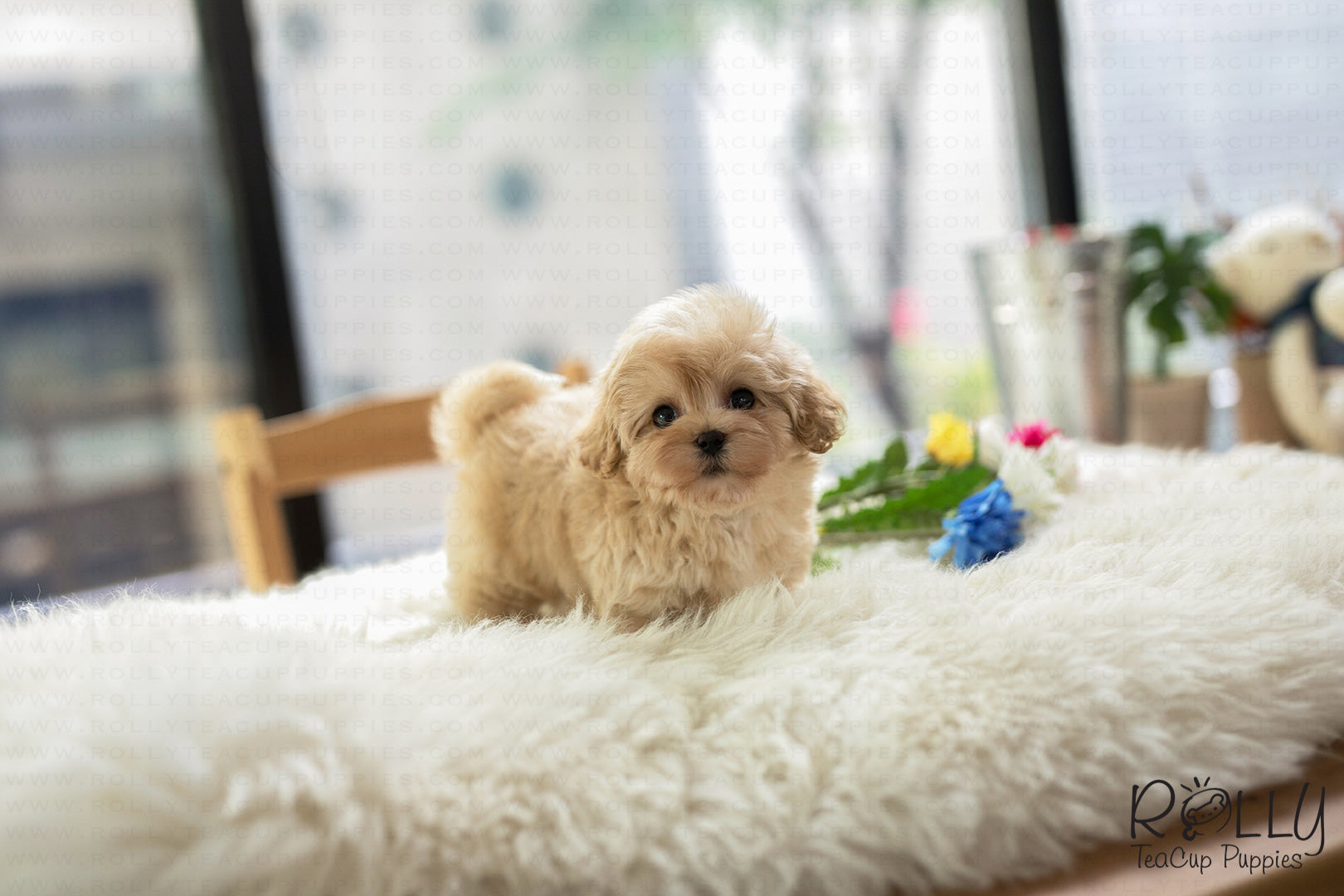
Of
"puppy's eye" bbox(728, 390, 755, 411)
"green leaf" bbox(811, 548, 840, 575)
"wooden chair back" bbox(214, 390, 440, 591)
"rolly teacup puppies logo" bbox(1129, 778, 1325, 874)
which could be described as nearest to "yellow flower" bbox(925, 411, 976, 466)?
"green leaf" bbox(811, 548, 840, 575)

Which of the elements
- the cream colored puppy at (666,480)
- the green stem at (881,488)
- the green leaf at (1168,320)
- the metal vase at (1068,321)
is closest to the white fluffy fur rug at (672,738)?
the cream colored puppy at (666,480)

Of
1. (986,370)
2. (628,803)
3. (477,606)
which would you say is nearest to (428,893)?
(628,803)

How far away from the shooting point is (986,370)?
3.65m

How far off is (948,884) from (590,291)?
2.60 m

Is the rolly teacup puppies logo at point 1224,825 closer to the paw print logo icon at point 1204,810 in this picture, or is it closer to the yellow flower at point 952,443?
the paw print logo icon at point 1204,810

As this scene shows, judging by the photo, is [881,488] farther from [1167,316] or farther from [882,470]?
[1167,316]

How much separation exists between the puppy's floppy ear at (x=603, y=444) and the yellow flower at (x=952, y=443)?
77 cm

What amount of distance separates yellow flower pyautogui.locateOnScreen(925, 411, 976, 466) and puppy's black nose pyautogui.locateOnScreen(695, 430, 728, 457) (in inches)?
29.3

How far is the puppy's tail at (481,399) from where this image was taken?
1.46 meters

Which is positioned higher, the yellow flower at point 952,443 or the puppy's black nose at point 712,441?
the puppy's black nose at point 712,441

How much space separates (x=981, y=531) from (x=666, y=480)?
1.73 feet

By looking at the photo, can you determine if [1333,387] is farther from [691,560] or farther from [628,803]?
[628,803]

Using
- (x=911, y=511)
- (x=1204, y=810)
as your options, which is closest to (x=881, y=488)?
(x=911, y=511)

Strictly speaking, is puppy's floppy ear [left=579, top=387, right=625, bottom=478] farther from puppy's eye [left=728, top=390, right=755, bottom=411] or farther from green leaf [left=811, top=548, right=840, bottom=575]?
green leaf [left=811, top=548, right=840, bottom=575]
